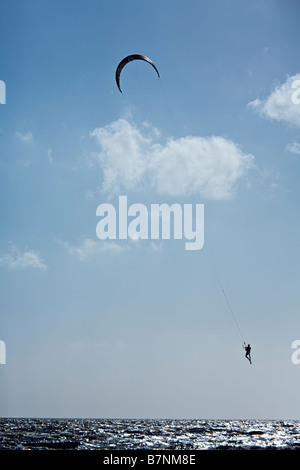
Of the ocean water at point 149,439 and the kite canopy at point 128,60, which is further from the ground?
the kite canopy at point 128,60

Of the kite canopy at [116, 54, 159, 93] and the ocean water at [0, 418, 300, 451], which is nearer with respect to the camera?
the ocean water at [0, 418, 300, 451]

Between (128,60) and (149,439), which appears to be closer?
(128,60)

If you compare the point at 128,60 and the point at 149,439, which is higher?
the point at 128,60

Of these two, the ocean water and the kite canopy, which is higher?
the kite canopy

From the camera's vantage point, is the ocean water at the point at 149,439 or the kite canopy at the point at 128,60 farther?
the kite canopy at the point at 128,60

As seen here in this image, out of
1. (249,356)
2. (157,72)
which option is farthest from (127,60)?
(249,356)
